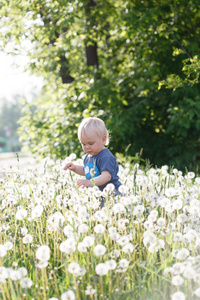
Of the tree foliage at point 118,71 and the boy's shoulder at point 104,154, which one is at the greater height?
the tree foliage at point 118,71

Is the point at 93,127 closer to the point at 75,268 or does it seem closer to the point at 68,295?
the point at 75,268

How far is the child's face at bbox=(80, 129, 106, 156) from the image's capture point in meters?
3.63

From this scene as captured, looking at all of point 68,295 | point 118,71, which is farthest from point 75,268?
point 118,71

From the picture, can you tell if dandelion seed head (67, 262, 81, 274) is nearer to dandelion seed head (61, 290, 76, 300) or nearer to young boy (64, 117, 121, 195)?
dandelion seed head (61, 290, 76, 300)

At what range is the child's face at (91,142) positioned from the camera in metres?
3.63

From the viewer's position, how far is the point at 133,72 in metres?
7.58

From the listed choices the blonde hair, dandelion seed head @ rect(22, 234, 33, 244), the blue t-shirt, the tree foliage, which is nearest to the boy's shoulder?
the blue t-shirt

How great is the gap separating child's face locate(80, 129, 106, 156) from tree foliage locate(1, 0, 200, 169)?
2.69 meters

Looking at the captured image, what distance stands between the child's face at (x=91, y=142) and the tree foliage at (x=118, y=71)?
2.69 meters

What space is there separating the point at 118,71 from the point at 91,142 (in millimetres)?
4988

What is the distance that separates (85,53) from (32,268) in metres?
7.37

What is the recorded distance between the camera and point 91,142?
367 cm

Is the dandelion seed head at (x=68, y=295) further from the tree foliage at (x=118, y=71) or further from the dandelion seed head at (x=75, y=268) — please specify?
the tree foliage at (x=118, y=71)

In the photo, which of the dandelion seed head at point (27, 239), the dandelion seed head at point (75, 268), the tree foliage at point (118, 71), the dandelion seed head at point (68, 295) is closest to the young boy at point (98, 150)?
the dandelion seed head at point (27, 239)
